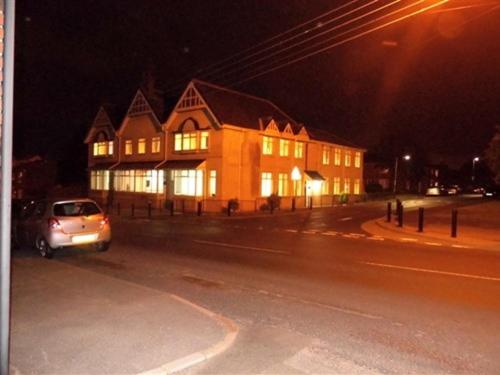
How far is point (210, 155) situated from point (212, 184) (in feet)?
6.87

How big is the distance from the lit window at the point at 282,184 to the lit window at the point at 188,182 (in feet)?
22.8

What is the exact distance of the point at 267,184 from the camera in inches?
1452

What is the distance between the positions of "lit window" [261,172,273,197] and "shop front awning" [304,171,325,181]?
192 inches

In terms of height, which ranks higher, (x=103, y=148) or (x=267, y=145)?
(x=103, y=148)

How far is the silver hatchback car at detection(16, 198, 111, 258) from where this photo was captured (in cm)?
1188

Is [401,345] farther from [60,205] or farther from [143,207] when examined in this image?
[143,207]

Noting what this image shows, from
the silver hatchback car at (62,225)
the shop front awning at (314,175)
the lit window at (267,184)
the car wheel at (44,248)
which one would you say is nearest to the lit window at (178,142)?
the lit window at (267,184)

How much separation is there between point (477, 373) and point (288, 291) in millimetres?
4035

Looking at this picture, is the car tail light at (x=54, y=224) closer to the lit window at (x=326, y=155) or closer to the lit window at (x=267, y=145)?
the lit window at (x=267, y=145)

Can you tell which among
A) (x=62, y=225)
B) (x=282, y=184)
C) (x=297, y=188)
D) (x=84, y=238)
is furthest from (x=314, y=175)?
(x=62, y=225)

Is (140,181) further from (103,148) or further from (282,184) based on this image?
(282,184)

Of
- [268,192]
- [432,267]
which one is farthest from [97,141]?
[432,267]

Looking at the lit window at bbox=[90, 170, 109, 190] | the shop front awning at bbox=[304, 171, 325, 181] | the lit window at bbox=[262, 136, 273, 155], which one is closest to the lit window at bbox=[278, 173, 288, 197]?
the lit window at bbox=[262, 136, 273, 155]

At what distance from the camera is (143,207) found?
3706 cm
